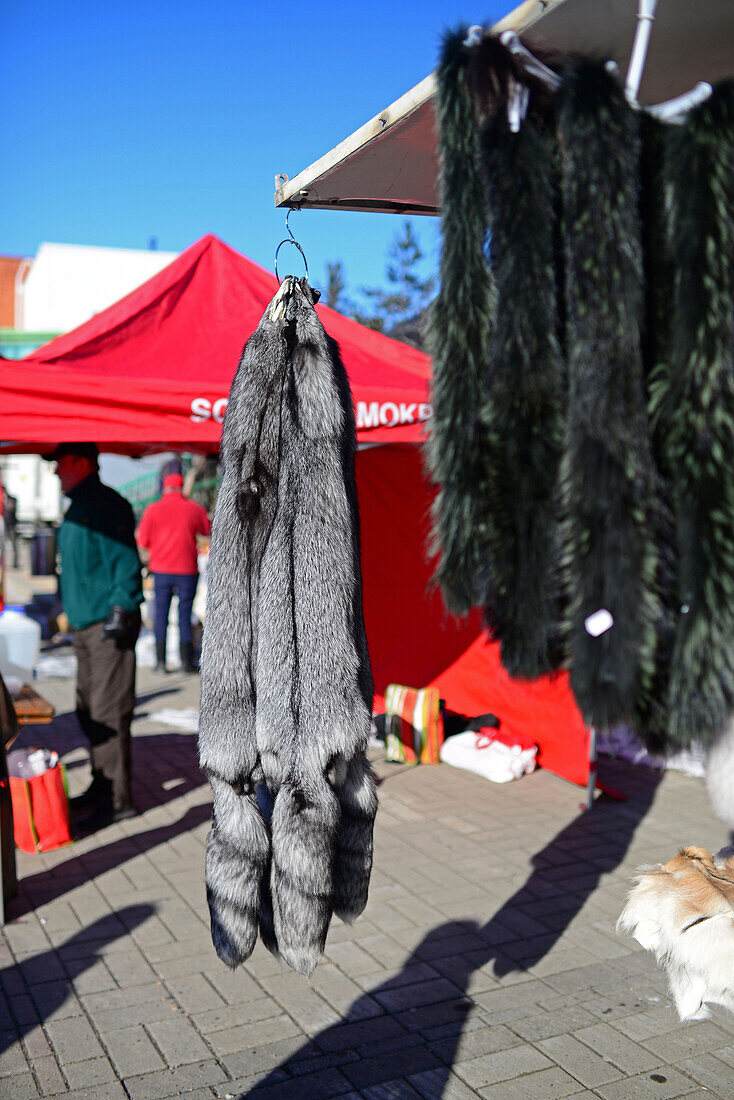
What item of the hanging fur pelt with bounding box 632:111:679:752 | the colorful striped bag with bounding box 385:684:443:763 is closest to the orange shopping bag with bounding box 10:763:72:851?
the colorful striped bag with bounding box 385:684:443:763

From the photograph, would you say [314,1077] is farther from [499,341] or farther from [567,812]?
[567,812]

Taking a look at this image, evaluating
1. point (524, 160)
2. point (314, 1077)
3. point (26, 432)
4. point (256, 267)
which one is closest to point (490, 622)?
point (524, 160)

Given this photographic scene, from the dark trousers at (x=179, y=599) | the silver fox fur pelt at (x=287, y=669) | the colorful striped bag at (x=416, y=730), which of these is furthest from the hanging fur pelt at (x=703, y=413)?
the dark trousers at (x=179, y=599)

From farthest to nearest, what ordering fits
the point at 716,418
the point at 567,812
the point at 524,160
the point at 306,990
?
the point at 567,812 → the point at 306,990 → the point at 524,160 → the point at 716,418

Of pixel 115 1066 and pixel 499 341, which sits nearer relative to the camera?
pixel 499 341

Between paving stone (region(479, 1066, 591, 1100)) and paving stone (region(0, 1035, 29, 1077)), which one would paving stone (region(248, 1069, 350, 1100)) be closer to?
paving stone (region(479, 1066, 591, 1100))

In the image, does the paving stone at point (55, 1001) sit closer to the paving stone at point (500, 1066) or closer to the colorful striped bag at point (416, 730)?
the paving stone at point (500, 1066)

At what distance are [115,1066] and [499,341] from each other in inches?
107

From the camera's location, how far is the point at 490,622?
61.2 inches

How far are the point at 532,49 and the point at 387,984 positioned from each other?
10.5 feet

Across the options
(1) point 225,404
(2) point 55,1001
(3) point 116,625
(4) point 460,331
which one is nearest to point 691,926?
(4) point 460,331

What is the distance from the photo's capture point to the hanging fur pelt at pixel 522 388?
145 centimetres

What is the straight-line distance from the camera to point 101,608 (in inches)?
198

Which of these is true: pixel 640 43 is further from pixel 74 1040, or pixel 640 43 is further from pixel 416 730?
pixel 416 730
